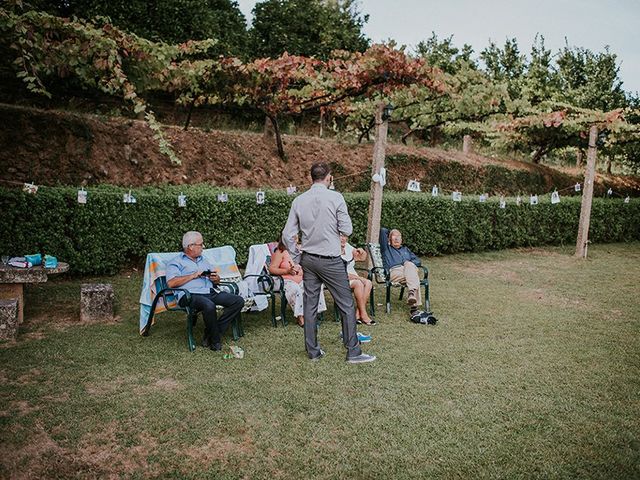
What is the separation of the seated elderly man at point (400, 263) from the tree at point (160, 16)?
8.29 meters

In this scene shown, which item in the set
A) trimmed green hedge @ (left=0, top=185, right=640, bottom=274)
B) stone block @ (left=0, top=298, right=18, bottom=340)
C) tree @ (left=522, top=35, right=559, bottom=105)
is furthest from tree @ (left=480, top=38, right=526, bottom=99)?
stone block @ (left=0, top=298, right=18, bottom=340)

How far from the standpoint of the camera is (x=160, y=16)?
588 inches

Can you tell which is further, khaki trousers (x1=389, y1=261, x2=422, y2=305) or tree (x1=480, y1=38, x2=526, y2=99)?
tree (x1=480, y1=38, x2=526, y2=99)

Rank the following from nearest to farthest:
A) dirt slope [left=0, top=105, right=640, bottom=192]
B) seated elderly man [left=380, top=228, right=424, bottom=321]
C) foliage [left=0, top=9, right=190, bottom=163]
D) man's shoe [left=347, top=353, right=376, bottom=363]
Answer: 1. man's shoe [left=347, top=353, right=376, bottom=363]
2. foliage [left=0, top=9, right=190, bottom=163]
3. seated elderly man [left=380, top=228, right=424, bottom=321]
4. dirt slope [left=0, top=105, right=640, bottom=192]

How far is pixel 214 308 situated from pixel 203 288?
41 centimetres

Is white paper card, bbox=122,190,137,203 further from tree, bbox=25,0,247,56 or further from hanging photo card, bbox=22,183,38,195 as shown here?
tree, bbox=25,0,247,56

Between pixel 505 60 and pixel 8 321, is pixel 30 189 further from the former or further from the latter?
pixel 505 60

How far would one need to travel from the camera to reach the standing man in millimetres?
4891

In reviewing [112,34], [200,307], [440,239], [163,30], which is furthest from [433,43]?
[200,307]

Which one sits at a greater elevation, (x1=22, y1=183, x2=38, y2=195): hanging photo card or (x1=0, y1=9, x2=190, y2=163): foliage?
(x1=0, y1=9, x2=190, y2=163): foliage

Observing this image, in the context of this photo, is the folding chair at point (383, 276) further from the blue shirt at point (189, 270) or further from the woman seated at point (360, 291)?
the blue shirt at point (189, 270)

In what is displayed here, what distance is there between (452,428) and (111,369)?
2.94 meters

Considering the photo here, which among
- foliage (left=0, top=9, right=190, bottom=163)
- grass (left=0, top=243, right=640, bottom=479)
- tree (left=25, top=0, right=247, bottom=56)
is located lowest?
grass (left=0, top=243, right=640, bottom=479)

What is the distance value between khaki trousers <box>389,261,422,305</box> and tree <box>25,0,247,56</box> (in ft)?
28.6
